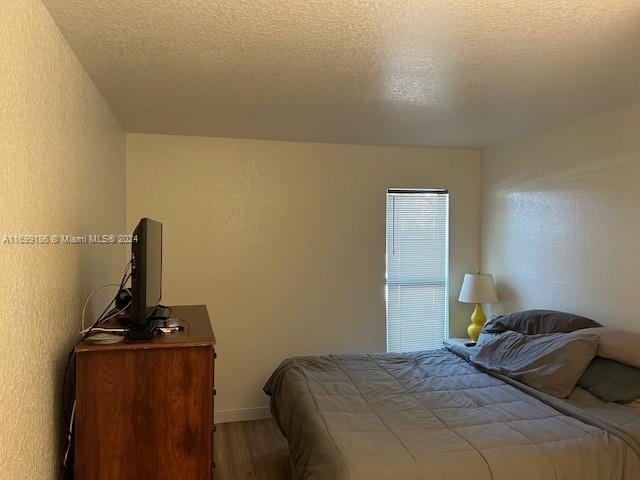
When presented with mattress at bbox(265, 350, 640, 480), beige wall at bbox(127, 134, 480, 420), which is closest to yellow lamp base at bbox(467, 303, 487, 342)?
beige wall at bbox(127, 134, 480, 420)

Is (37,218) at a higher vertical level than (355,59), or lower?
lower

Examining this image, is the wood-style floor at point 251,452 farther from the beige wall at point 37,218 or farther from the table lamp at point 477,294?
the table lamp at point 477,294

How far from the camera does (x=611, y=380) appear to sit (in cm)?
261

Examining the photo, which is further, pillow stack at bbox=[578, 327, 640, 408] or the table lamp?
the table lamp

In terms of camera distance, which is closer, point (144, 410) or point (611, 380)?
point (144, 410)

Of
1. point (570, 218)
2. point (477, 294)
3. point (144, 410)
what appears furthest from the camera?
point (477, 294)

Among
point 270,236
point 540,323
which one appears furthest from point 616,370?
point 270,236

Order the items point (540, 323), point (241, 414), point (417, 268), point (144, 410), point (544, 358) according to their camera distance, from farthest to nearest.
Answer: point (417, 268), point (241, 414), point (540, 323), point (544, 358), point (144, 410)

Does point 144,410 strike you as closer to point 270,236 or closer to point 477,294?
point 270,236

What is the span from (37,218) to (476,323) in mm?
3645

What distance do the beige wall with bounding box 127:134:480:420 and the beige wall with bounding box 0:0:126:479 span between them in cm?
149

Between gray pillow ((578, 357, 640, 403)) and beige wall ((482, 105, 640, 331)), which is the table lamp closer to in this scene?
beige wall ((482, 105, 640, 331))

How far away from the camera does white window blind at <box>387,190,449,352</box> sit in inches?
173

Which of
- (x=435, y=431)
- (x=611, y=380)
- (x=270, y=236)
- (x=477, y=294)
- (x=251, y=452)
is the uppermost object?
(x=270, y=236)
